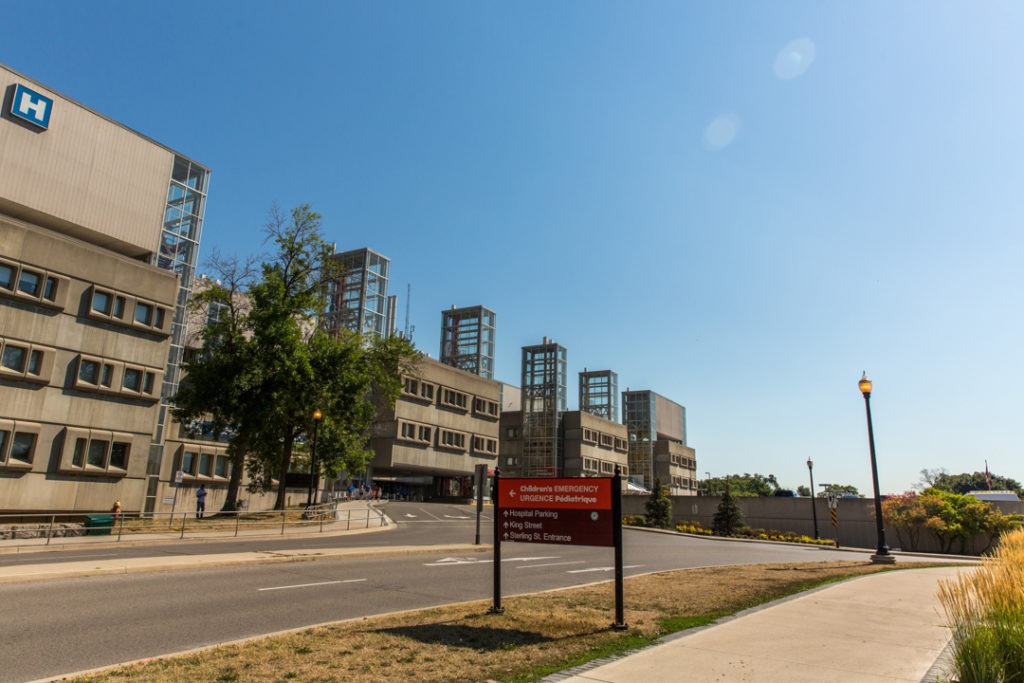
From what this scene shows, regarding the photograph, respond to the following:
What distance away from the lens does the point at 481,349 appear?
9781 centimetres

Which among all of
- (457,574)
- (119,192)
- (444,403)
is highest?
(119,192)

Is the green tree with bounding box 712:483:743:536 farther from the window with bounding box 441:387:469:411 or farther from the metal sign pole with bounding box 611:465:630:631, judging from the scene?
the metal sign pole with bounding box 611:465:630:631

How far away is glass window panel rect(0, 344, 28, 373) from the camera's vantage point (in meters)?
29.0

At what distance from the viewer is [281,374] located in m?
34.2

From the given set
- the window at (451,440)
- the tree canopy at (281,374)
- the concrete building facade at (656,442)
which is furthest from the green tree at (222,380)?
the concrete building facade at (656,442)

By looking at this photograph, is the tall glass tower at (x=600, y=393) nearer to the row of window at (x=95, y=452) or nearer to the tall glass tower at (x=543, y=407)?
the tall glass tower at (x=543, y=407)

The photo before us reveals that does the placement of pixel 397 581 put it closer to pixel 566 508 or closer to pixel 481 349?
pixel 566 508

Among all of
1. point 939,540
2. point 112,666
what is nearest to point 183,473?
point 112,666

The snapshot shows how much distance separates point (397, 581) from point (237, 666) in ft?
26.1

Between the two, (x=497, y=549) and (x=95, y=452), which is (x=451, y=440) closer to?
(x=95, y=452)

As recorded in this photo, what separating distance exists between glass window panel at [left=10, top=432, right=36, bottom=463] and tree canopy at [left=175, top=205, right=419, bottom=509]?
6863mm

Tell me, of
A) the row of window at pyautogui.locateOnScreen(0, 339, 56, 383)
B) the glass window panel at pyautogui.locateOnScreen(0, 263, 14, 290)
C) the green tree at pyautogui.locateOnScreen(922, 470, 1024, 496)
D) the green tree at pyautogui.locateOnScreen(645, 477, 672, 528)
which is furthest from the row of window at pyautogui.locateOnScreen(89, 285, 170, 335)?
the green tree at pyautogui.locateOnScreen(922, 470, 1024, 496)

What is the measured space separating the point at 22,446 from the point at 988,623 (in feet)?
117

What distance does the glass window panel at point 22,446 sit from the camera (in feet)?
95.1
